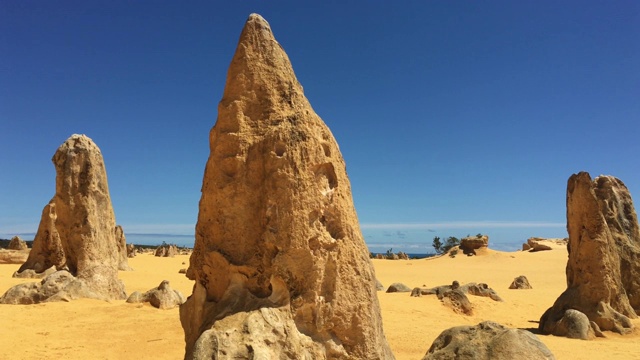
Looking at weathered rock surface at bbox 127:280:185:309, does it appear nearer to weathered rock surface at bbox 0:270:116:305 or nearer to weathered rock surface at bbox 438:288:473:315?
weathered rock surface at bbox 0:270:116:305

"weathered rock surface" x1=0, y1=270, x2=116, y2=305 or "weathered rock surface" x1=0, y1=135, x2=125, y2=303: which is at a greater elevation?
"weathered rock surface" x1=0, y1=135, x2=125, y2=303

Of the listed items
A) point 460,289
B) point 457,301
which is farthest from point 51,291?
point 460,289

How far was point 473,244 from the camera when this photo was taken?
38.9 meters

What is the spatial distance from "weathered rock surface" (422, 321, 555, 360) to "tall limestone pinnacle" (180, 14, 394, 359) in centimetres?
150

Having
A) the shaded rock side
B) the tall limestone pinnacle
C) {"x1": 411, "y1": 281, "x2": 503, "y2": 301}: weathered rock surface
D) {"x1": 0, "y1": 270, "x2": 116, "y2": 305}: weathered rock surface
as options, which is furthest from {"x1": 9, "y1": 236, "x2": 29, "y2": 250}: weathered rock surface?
the tall limestone pinnacle

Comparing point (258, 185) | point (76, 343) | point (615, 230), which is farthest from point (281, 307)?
point (615, 230)

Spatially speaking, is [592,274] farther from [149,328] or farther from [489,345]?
[149,328]

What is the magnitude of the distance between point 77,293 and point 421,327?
8972mm

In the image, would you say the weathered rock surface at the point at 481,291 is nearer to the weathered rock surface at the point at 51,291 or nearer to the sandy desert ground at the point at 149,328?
the sandy desert ground at the point at 149,328

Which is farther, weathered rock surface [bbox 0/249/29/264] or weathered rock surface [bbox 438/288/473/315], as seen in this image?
weathered rock surface [bbox 0/249/29/264]

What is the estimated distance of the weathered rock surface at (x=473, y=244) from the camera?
127 feet

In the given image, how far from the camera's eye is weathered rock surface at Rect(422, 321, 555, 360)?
5633 millimetres

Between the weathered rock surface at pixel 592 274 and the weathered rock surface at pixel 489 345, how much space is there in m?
5.61

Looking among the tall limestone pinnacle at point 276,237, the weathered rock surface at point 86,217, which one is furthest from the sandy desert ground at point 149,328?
the tall limestone pinnacle at point 276,237
